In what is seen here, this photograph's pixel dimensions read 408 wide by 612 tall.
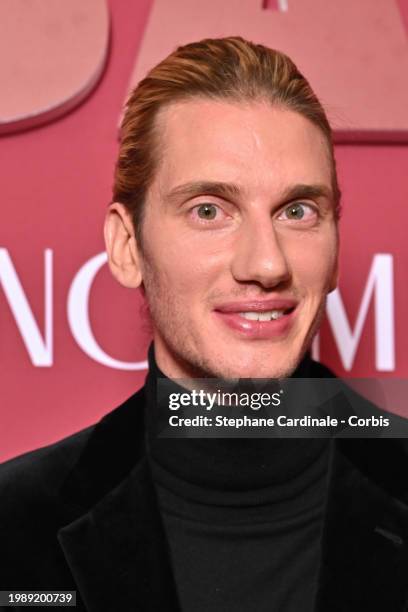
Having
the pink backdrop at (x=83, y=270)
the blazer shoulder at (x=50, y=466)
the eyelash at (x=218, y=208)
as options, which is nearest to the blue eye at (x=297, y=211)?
the eyelash at (x=218, y=208)

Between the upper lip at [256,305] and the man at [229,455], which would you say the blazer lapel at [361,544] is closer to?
the man at [229,455]

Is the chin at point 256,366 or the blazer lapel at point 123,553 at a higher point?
the chin at point 256,366

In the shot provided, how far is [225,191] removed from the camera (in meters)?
→ 1.31

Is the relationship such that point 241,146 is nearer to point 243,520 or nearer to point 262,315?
point 262,315

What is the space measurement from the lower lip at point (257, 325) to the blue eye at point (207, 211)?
0.12 metres

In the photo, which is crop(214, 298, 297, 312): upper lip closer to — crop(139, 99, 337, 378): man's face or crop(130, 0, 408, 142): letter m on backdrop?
crop(139, 99, 337, 378): man's face

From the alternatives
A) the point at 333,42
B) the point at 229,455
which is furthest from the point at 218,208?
the point at 333,42

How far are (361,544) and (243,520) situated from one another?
0.51 feet

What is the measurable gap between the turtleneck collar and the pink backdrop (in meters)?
0.44

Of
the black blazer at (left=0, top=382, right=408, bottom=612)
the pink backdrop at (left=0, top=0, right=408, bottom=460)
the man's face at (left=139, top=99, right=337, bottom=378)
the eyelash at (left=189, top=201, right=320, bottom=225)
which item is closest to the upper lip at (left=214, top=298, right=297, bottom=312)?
the man's face at (left=139, top=99, right=337, bottom=378)

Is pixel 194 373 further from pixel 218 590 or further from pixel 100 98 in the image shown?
pixel 100 98

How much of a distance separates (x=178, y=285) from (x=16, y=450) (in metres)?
0.57

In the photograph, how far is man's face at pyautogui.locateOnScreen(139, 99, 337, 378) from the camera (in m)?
1.31

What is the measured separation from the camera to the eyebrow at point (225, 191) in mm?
1314
